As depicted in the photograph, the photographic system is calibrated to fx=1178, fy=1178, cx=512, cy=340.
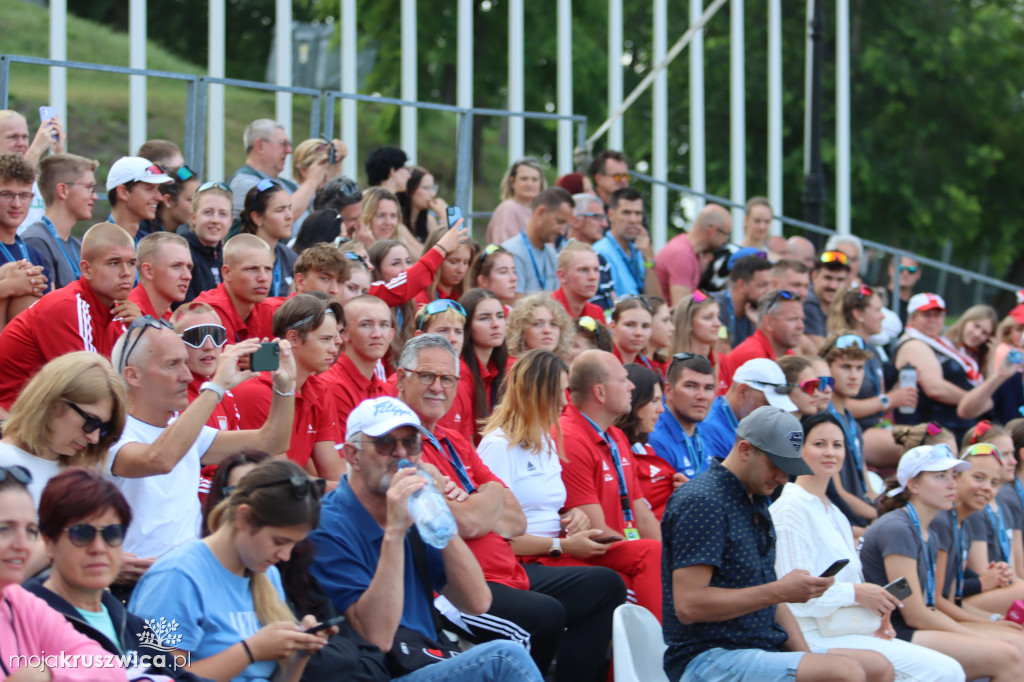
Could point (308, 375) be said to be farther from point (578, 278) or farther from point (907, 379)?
point (907, 379)

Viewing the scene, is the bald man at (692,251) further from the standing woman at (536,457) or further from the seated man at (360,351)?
the seated man at (360,351)

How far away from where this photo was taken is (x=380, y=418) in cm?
410

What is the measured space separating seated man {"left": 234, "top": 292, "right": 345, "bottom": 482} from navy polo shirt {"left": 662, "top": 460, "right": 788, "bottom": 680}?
158 cm

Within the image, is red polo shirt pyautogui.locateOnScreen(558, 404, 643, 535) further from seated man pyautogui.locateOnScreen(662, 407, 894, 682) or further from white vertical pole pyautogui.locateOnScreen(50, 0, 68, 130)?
white vertical pole pyautogui.locateOnScreen(50, 0, 68, 130)

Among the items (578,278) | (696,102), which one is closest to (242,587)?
(578,278)

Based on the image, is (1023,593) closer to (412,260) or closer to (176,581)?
(412,260)

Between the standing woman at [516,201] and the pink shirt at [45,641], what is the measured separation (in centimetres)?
691

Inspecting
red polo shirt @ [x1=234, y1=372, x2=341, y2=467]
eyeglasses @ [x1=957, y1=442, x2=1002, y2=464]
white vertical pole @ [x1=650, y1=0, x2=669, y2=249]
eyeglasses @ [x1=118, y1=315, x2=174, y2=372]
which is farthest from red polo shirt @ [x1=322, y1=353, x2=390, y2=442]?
white vertical pole @ [x1=650, y1=0, x2=669, y2=249]

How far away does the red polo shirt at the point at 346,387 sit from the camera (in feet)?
18.6

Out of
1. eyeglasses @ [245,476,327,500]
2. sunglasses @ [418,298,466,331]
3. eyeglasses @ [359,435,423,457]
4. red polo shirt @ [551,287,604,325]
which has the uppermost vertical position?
sunglasses @ [418,298,466,331]

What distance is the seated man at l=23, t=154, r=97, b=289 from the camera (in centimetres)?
621

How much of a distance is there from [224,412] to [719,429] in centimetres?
331

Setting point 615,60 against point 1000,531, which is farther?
point 615,60

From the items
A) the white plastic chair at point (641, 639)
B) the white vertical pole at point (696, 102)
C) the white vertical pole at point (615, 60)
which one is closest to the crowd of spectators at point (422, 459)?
the white plastic chair at point (641, 639)
